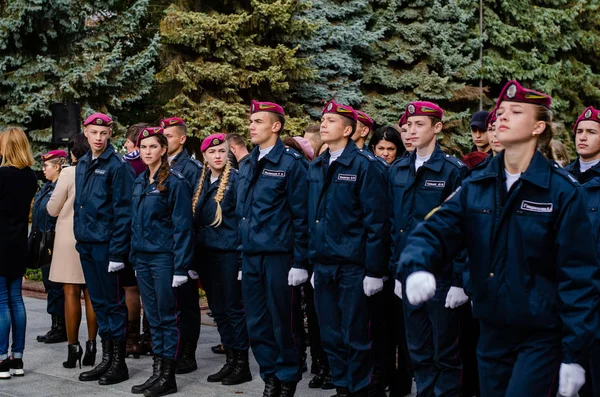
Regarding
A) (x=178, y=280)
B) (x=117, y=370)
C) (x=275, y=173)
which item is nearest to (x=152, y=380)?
(x=117, y=370)

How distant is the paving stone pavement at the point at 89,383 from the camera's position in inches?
296

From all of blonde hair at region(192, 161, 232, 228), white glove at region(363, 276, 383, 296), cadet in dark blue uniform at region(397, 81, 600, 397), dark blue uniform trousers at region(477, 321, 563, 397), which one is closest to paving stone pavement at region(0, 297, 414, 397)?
blonde hair at region(192, 161, 232, 228)

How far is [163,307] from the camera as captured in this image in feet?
24.6

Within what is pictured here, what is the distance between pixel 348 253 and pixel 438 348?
3.20 feet

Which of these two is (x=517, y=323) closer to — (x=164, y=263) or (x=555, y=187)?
(x=555, y=187)

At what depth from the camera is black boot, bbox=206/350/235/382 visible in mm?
8008

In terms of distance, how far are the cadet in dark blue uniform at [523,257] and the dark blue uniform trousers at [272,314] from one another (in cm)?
284

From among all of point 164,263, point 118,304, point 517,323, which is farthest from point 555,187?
point 118,304

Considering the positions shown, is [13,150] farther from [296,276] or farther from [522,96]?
[522,96]

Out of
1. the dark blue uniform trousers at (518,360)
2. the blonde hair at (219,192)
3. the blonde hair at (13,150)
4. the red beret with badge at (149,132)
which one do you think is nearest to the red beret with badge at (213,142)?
the blonde hair at (219,192)

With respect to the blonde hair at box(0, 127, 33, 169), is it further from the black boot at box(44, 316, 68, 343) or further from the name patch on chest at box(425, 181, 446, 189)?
the name patch on chest at box(425, 181, 446, 189)

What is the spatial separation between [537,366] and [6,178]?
5.42m

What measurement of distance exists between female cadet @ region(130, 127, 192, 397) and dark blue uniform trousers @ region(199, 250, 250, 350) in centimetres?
74

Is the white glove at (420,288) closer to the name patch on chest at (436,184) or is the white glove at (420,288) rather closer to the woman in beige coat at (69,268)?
the name patch on chest at (436,184)
